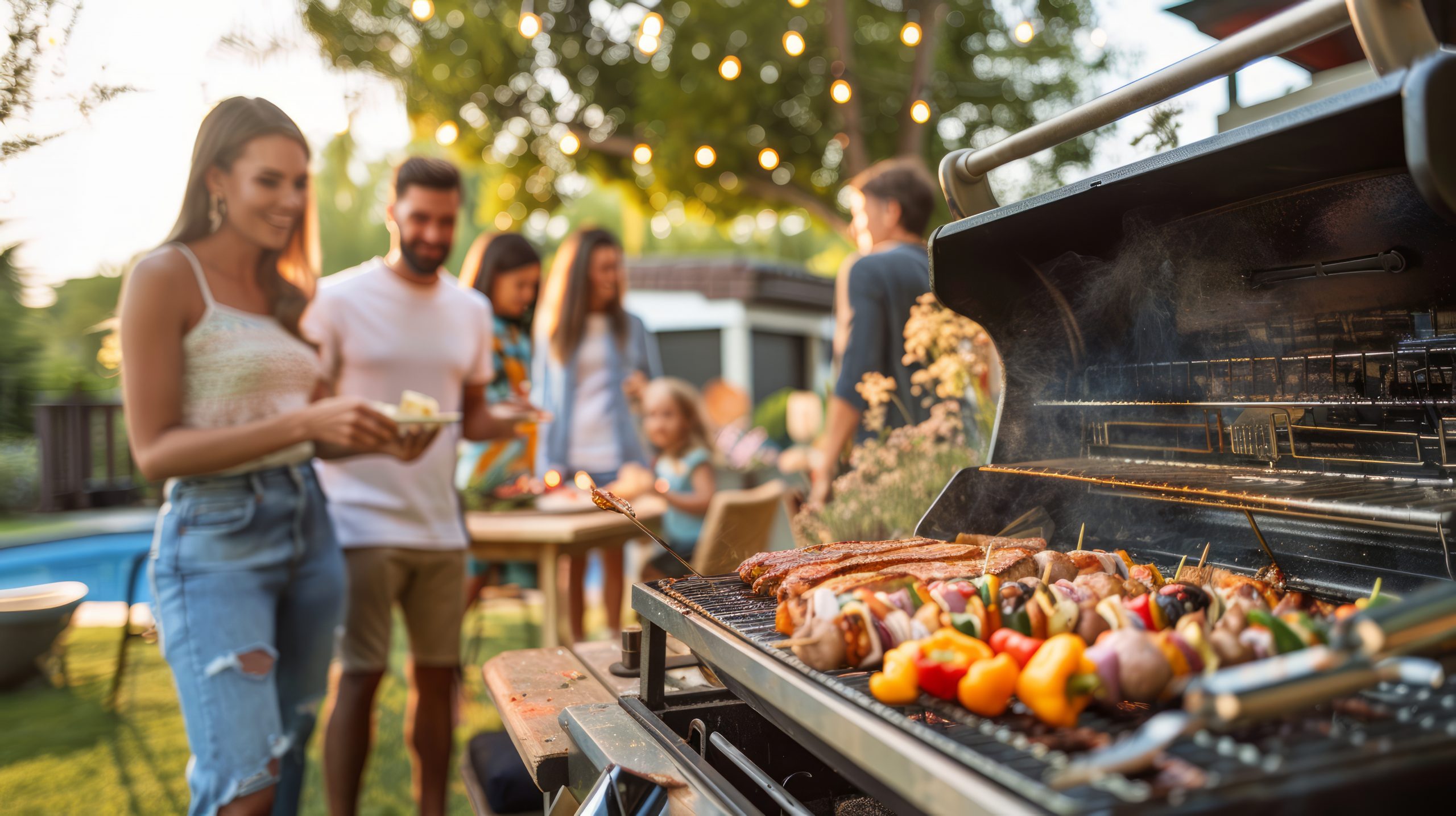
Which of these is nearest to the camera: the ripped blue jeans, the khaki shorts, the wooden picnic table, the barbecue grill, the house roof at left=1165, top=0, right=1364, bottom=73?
the barbecue grill

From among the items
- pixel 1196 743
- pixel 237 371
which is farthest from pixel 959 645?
pixel 237 371

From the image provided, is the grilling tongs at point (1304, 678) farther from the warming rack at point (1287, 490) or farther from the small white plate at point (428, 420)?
the small white plate at point (428, 420)

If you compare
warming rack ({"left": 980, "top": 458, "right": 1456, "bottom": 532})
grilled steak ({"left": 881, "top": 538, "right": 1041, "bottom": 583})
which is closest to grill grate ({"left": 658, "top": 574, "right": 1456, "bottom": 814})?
warming rack ({"left": 980, "top": 458, "right": 1456, "bottom": 532})

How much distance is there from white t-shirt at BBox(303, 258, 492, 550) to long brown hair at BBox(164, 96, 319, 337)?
1.28 ft

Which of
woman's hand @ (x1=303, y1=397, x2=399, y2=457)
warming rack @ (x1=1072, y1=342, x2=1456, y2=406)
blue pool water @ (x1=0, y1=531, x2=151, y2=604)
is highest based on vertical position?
warming rack @ (x1=1072, y1=342, x2=1456, y2=406)

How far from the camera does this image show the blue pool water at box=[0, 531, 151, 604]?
6730 millimetres

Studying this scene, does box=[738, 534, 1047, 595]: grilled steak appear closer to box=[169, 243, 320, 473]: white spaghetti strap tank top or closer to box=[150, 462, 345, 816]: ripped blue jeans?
box=[150, 462, 345, 816]: ripped blue jeans

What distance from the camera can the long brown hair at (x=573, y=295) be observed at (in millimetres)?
4895

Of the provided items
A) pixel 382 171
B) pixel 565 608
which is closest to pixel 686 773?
pixel 565 608

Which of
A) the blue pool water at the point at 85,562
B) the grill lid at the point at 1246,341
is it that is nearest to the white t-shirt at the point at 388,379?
the grill lid at the point at 1246,341

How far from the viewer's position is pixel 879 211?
12.0ft

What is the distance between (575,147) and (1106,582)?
6197 mm

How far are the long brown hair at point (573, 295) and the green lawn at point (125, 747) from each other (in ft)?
5.96

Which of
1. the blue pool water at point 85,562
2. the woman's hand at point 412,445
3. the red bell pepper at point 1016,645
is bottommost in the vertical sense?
the blue pool water at point 85,562
